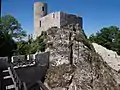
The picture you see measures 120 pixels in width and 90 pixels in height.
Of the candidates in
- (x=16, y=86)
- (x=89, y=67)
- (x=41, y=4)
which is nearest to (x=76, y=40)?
(x=89, y=67)

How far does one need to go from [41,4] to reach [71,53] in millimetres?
15987

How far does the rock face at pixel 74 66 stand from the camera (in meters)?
14.5

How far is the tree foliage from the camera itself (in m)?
31.1

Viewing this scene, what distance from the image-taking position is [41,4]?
3034 cm

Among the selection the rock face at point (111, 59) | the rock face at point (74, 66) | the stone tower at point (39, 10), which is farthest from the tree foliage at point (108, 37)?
the rock face at point (74, 66)

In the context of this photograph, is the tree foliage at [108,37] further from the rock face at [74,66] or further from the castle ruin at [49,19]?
the rock face at [74,66]

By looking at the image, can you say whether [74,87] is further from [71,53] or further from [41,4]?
[41,4]

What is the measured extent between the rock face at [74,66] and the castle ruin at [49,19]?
13.7 ft

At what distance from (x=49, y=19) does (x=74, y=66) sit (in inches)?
435

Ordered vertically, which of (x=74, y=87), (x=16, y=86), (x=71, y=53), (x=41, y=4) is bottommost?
(x=74, y=87)

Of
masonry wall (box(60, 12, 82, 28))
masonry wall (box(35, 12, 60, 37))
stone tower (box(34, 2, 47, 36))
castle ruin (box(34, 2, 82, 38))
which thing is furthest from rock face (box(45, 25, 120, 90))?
stone tower (box(34, 2, 47, 36))

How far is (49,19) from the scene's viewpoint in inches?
998

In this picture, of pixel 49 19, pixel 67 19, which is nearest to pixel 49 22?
pixel 49 19

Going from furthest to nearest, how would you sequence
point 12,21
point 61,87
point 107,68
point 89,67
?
point 12,21
point 107,68
point 89,67
point 61,87
